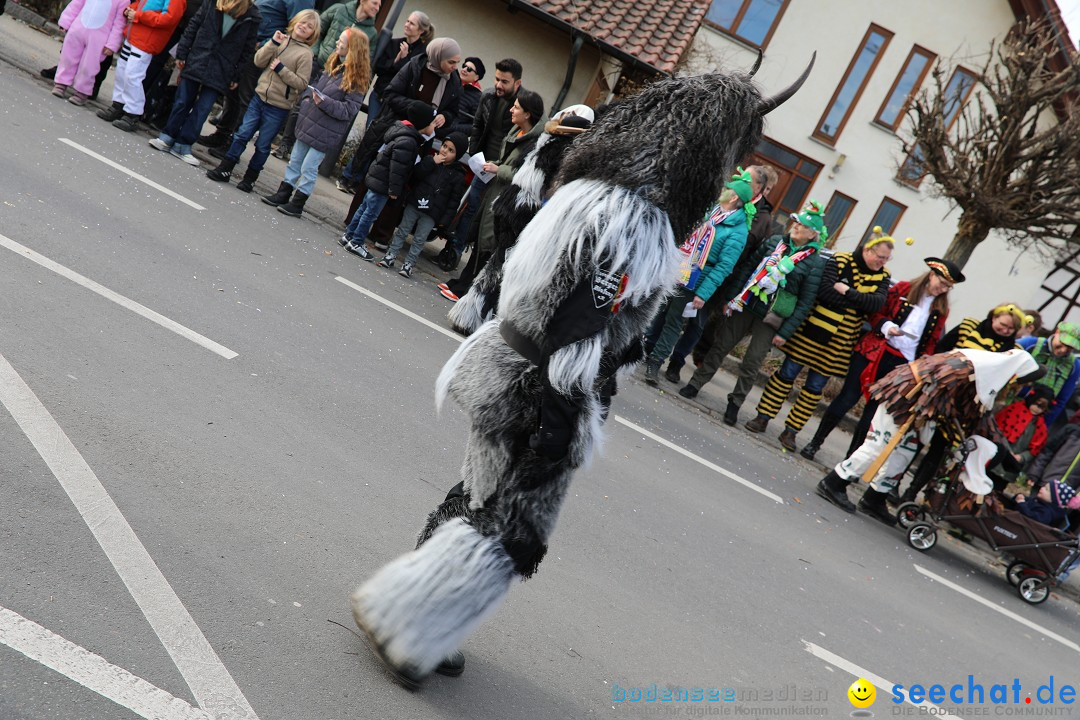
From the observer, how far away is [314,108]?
1056 cm

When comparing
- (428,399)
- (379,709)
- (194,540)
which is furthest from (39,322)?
(379,709)

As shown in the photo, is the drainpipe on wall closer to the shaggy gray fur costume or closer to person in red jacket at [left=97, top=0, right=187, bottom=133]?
person in red jacket at [left=97, top=0, right=187, bottom=133]

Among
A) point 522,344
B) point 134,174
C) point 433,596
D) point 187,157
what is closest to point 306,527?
point 433,596

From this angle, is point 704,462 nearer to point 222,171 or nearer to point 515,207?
point 515,207

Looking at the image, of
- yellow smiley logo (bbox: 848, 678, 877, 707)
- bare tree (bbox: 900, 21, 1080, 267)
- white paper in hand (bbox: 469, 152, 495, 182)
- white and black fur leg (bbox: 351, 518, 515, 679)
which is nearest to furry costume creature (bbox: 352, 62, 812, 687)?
white and black fur leg (bbox: 351, 518, 515, 679)

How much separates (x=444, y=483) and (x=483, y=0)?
12295mm

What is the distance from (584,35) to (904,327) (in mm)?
7771

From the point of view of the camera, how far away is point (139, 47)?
11125 millimetres

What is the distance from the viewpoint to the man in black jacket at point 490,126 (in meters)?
10.6

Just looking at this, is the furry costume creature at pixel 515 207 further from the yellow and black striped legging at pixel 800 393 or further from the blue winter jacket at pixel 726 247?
the yellow and black striped legging at pixel 800 393

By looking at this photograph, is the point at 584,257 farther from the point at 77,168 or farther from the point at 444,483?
the point at 77,168

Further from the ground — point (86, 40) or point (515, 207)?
point (515, 207)

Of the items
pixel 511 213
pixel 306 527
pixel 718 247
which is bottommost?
pixel 306 527

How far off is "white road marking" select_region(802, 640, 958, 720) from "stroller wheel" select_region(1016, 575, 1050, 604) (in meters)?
3.84
